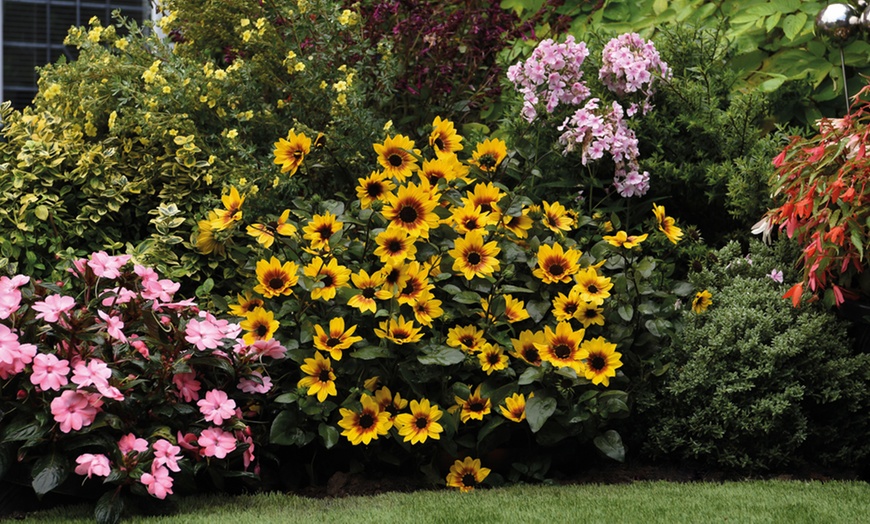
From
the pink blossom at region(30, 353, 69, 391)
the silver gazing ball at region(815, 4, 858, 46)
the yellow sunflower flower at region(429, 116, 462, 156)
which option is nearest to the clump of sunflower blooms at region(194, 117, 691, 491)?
the yellow sunflower flower at region(429, 116, 462, 156)

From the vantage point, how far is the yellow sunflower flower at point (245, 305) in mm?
3283

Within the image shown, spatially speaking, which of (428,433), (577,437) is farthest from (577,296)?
(428,433)

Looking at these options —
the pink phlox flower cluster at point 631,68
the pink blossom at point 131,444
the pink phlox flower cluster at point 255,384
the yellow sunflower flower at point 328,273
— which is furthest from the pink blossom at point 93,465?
the pink phlox flower cluster at point 631,68

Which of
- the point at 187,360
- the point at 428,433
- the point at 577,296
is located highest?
the point at 577,296

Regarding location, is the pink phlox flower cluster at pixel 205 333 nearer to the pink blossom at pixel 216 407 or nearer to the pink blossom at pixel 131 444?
the pink blossom at pixel 216 407

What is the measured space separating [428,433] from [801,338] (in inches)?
51.8

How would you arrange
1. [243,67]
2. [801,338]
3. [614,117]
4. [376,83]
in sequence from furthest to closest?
[376,83], [243,67], [614,117], [801,338]

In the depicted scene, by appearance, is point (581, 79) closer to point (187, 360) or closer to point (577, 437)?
point (577, 437)

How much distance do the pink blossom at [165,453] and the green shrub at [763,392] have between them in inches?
64.0

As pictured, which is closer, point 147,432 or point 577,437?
point 147,432

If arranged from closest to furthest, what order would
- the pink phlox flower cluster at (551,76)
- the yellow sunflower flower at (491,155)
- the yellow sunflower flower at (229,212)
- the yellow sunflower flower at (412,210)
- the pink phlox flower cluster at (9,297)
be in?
the pink phlox flower cluster at (9,297) < the yellow sunflower flower at (412,210) < the yellow sunflower flower at (229,212) < the yellow sunflower flower at (491,155) < the pink phlox flower cluster at (551,76)

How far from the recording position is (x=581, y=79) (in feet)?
13.7

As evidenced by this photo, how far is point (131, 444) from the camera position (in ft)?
8.96

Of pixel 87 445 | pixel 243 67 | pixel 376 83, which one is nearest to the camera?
pixel 87 445
